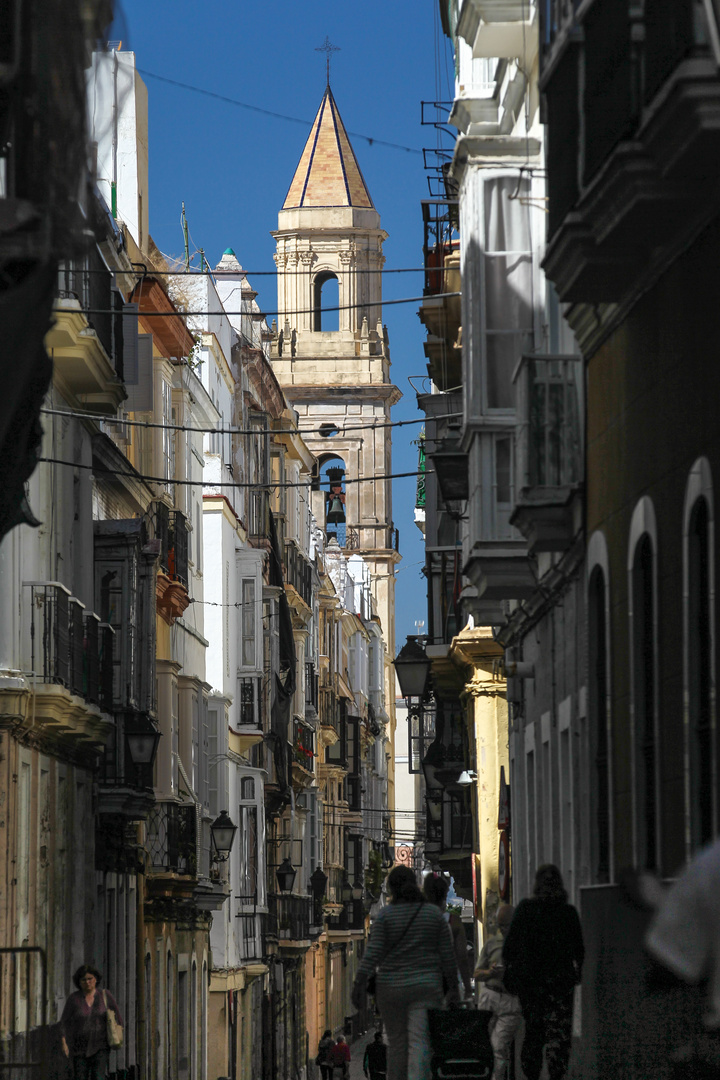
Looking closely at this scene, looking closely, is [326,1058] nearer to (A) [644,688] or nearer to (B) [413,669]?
(B) [413,669]

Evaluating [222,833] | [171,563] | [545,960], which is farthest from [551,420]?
[222,833]

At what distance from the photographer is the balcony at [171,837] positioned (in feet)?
97.9

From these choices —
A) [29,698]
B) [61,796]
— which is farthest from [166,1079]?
[29,698]

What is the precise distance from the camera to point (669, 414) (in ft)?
34.3

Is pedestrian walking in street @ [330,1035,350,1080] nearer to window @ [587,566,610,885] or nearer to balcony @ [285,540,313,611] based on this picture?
balcony @ [285,540,313,611]

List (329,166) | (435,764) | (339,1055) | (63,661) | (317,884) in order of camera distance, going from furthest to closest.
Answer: (329,166), (317,884), (339,1055), (435,764), (63,661)

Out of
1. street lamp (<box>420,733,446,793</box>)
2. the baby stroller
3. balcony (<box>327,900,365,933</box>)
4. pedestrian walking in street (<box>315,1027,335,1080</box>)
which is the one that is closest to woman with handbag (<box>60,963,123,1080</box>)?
the baby stroller

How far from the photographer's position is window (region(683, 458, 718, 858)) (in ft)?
31.1

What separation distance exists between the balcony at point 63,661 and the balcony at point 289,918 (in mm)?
21232

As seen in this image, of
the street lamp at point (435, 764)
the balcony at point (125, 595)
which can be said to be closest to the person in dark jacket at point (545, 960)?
the balcony at point (125, 595)

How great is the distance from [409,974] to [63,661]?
10.4 metres

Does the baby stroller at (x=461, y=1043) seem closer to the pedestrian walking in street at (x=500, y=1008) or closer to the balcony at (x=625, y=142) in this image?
the pedestrian walking in street at (x=500, y=1008)

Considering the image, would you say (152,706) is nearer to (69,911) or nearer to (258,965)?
(69,911)

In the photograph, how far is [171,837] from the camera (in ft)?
98.7
